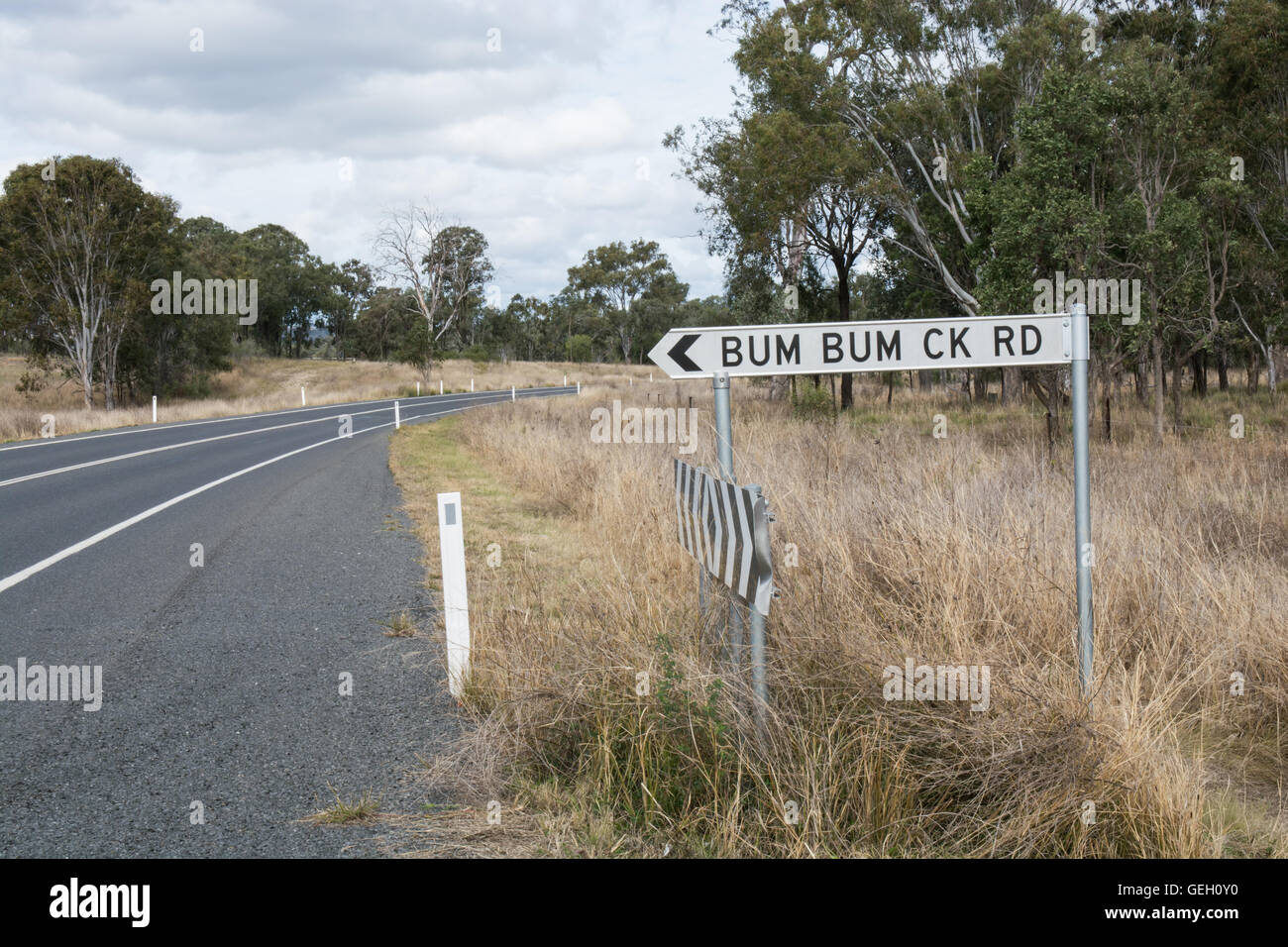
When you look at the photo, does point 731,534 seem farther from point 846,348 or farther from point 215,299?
point 215,299

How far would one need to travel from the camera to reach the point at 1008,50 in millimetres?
23469

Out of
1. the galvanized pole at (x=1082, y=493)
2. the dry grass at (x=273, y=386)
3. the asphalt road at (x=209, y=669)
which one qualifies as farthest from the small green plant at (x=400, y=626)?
the dry grass at (x=273, y=386)

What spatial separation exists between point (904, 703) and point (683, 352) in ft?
5.61

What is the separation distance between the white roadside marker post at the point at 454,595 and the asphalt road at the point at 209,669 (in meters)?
0.17

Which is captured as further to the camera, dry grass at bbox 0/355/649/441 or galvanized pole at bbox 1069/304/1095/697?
dry grass at bbox 0/355/649/441

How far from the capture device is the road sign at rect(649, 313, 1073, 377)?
3791 millimetres

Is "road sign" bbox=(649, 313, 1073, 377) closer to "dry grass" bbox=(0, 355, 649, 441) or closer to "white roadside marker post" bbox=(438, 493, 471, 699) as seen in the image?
"white roadside marker post" bbox=(438, 493, 471, 699)

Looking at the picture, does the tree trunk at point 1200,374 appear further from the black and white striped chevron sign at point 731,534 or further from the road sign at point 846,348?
the black and white striped chevron sign at point 731,534

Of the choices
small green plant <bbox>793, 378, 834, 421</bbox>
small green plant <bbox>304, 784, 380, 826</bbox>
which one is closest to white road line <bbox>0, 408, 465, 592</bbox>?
small green plant <bbox>304, 784, 380, 826</bbox>

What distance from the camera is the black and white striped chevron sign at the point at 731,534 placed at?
3363mm

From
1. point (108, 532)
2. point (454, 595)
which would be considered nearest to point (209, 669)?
point (454, 595)

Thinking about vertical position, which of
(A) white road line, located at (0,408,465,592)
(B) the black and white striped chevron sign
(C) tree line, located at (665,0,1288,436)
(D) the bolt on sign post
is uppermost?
(C) tree line, located at (665,0,1288,436)

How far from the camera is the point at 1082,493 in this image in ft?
12.8
